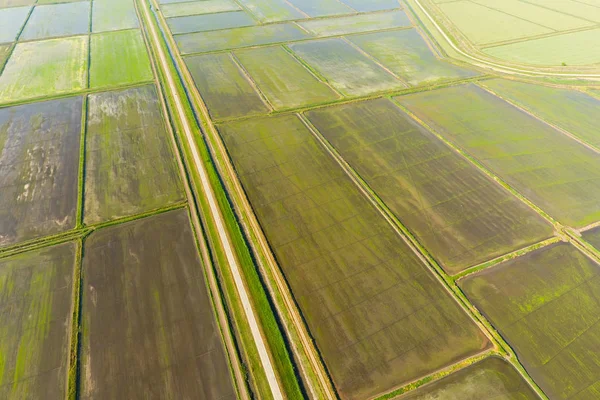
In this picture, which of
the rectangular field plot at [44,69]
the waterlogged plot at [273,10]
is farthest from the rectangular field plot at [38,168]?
the waterlogged plot at [273,10]

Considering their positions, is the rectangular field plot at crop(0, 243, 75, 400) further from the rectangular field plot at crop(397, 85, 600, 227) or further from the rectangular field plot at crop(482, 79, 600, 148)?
the rectangular field plot at crop(482, 79, 600, 148)

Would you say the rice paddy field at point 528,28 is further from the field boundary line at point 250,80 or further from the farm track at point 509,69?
the field boundary line at point 250,80

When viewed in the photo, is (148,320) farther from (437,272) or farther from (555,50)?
(555,50)

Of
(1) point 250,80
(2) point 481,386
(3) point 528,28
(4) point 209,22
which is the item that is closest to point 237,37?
(4) point 209,22

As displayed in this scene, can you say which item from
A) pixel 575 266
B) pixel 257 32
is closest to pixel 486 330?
pixel 575 266

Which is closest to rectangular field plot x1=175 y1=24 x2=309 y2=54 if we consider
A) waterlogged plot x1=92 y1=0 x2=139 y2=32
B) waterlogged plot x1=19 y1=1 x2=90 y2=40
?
waterlogged plot x1=92 y1=0 x2=139 y2=32

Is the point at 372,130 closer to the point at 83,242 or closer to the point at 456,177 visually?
the point at 456,177

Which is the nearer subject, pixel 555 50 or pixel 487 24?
pixel 555 50
